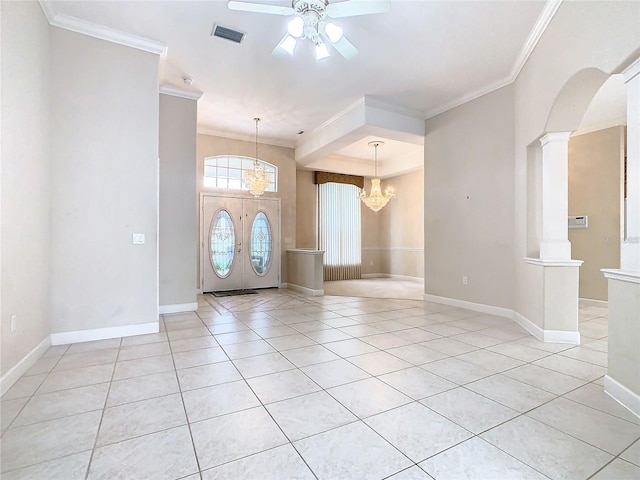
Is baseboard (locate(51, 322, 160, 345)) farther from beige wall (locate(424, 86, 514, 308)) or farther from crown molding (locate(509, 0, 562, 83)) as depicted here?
crown molding (locate(509, 0, 562, 83))

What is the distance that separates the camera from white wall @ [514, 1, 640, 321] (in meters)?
2.30

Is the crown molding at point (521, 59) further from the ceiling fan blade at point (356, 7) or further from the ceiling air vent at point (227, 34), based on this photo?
the ceiling air vent at point (227, 34)

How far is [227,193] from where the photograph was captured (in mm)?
7117

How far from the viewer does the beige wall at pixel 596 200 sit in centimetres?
545

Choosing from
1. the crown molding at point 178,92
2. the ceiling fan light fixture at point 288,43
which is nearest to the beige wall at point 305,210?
the crown molding at point 178,92

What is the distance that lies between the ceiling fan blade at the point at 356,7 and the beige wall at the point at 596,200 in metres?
5.33

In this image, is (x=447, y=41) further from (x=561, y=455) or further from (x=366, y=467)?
(x=366, y=467)

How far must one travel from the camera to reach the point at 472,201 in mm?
5102

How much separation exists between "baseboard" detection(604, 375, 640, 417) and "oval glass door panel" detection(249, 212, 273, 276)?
6.18 metres

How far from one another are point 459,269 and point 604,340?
6.71 ft

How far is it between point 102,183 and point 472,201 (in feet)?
16.8

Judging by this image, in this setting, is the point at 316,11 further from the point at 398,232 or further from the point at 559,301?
the point at 398,232

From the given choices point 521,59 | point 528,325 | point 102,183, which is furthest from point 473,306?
point 102,183

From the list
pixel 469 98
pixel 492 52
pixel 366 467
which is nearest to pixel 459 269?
pixel 469 98
